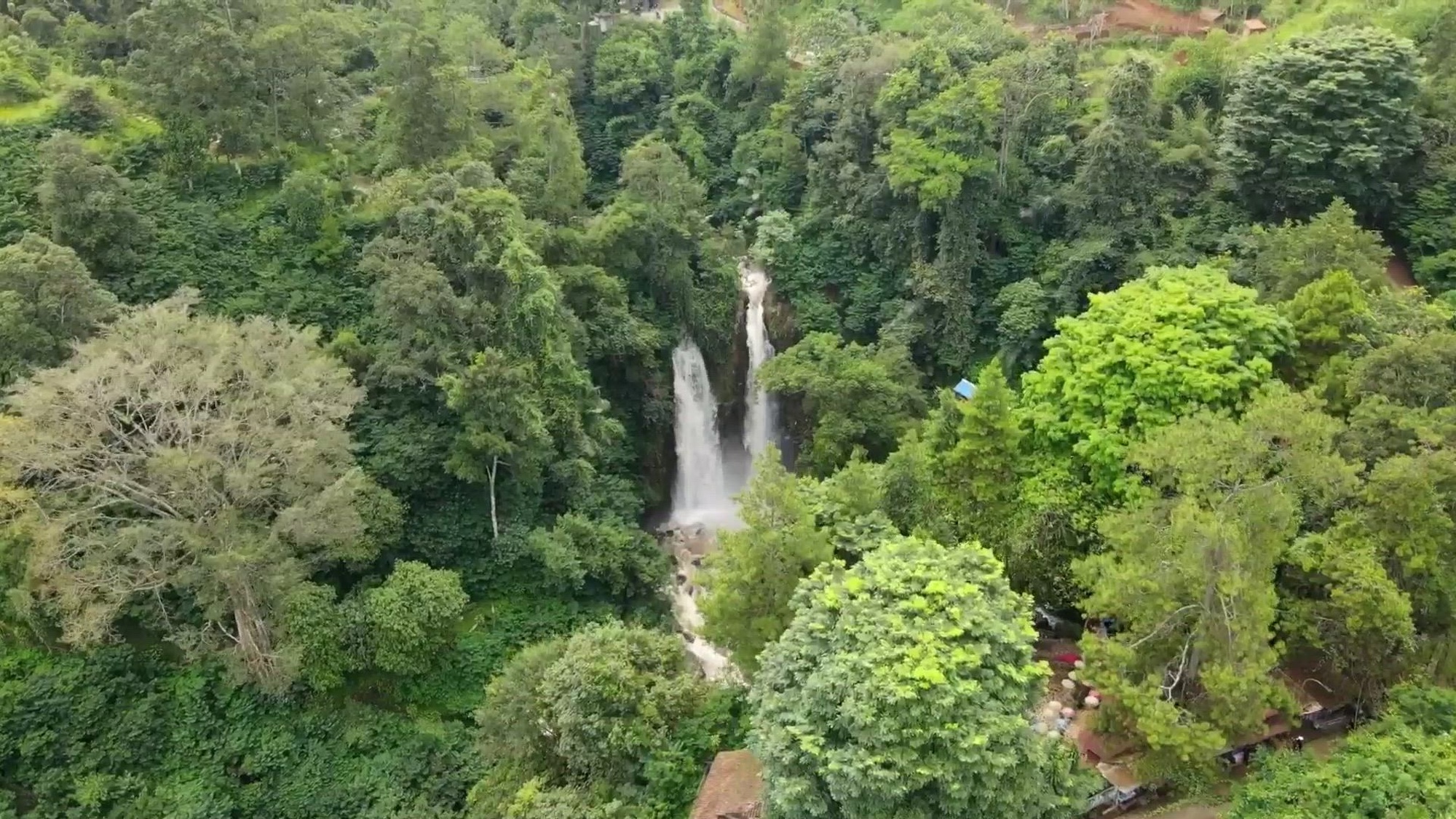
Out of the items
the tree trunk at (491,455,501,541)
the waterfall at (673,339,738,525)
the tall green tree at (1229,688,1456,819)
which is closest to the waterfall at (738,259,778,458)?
the waterfall at (673,339,738,525)

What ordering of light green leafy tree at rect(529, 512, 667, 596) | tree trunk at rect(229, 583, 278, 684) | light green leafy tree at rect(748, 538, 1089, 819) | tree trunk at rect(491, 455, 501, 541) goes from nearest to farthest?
1. light green leafy tree at rect(748, 538, 1089, 819)
2. tree trunk at rect(229, 583, 278, 684)
3. tree trunk at rect(491, 455, 501, 541)
4. light green leafy tree at rect(529, 512, 667, 596)

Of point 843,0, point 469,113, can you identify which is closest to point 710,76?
point 843,0

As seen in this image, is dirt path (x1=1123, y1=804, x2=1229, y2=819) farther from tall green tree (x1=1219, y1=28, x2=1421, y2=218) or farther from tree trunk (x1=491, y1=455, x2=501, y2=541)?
tall green tree (x1=1219, y1=28, x2=1421, y2=218)

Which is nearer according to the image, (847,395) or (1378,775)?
(1378,775)

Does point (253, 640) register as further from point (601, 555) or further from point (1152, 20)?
point (1152, 20)

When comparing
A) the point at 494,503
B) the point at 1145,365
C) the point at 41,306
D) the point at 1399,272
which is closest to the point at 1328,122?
the point at 1399,272

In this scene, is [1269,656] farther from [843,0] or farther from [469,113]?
[843,0]
